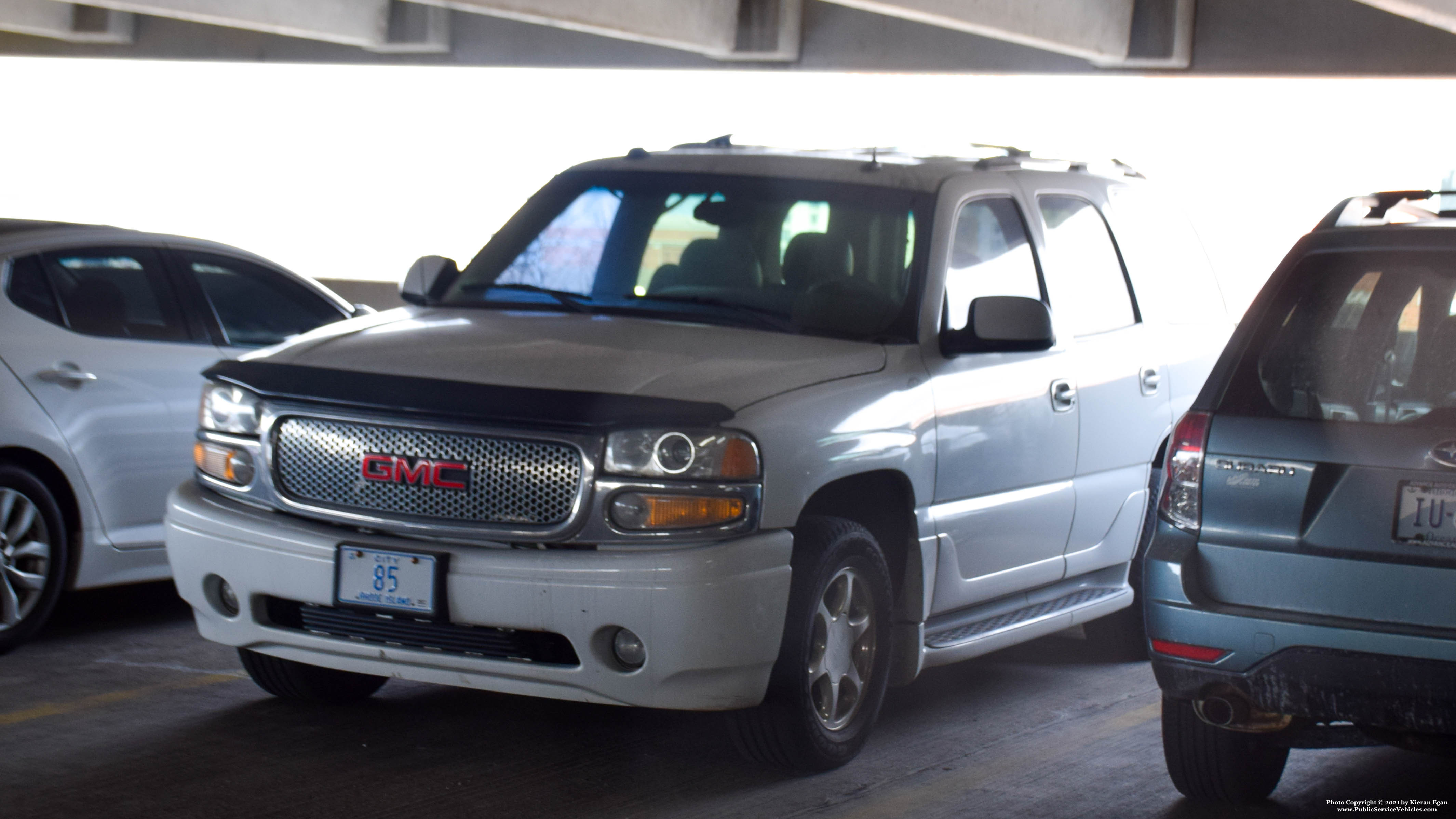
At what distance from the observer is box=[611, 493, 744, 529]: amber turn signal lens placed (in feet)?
15.0

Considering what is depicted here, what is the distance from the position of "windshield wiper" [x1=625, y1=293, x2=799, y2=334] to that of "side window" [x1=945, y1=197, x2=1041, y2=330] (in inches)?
24.4

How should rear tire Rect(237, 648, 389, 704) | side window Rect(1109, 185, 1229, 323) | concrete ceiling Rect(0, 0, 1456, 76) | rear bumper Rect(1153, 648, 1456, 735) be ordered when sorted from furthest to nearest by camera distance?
1. concrete ceiling Rect(0, 0, 1456, 76)
2. side window Rect(1109, 185, 1229, 323)
3. rear tire Rect(237, 648, 389, 704)
4. rear bumper Rect(1153, 648, 1456, 735)

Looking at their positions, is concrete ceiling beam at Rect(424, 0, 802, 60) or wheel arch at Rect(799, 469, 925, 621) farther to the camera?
concrete ceiling beam at Rect(424, 0, 802, 60)

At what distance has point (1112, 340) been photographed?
6.59m

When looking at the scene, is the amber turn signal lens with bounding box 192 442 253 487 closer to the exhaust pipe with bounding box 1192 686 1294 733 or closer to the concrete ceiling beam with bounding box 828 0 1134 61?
the exhaust pipe with bounding box 1192 686 1294 733

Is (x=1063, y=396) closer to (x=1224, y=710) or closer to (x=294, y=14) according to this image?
(x=1224, y=710)

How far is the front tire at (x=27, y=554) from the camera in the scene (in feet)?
20.5

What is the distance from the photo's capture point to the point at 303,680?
5.62 meters

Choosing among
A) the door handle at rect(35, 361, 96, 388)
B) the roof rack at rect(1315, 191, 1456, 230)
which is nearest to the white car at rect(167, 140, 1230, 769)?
the roof rack at rect(1315, 191, 1456, 230)

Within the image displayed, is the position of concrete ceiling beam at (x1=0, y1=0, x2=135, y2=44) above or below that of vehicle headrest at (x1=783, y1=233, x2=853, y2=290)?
above

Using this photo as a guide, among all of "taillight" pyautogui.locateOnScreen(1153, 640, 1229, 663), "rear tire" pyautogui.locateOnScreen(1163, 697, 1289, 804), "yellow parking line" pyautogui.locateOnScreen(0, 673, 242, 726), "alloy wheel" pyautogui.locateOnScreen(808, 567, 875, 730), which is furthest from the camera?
"yellow parking line" pyautogui.locateOnScreen(0, 673, 242, 726)

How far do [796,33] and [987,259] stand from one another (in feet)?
47.0

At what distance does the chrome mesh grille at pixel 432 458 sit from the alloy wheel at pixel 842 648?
35.6 inches

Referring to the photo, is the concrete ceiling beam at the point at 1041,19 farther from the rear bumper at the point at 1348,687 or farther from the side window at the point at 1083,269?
the rear bumper at the point at 1348,687
